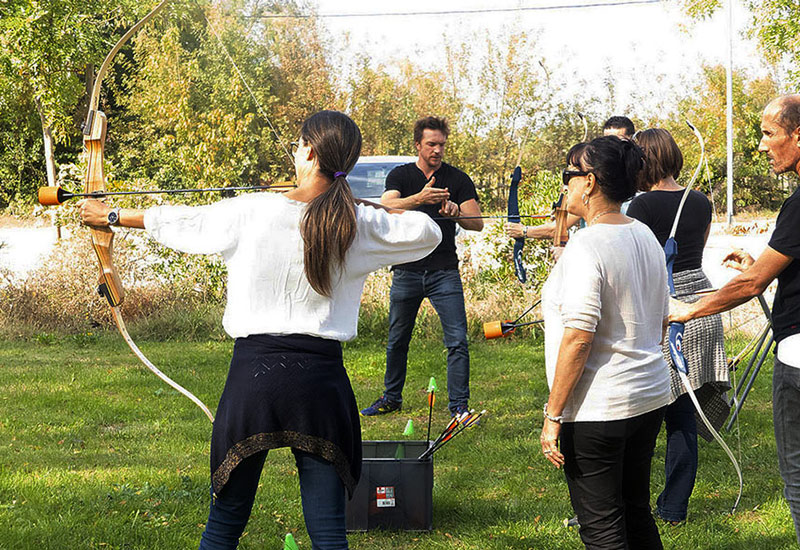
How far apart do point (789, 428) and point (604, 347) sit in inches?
29.1

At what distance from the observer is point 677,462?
3.85 metres

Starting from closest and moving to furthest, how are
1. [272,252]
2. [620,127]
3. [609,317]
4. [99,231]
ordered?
1. [272,252]
2. [609,317]
3. [99,231]
4. [620,127]

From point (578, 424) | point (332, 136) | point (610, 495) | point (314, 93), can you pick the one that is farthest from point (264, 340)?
point (314, 93)

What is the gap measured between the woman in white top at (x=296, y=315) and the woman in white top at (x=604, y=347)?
508mm

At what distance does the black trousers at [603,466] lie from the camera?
2.57 meters

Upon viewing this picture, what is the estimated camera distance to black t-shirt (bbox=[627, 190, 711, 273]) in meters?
3.81

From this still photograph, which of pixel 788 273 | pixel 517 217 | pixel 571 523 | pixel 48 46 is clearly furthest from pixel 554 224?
pixel 48 46

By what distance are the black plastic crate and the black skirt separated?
4.52ft

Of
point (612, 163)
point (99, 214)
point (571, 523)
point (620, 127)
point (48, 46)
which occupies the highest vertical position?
point (48, 46)

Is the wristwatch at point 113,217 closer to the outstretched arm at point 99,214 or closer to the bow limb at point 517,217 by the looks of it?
the outstretched arm at point 99,214

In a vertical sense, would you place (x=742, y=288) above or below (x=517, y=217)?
below

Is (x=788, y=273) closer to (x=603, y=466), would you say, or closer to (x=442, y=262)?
(x=603, y=466)

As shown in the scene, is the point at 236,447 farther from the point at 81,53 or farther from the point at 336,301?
the point at 81,53

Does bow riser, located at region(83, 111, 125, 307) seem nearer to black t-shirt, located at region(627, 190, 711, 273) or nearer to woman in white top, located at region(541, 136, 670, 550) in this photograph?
woman in white top, located at region(541, 136, 670, 550)
